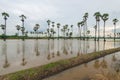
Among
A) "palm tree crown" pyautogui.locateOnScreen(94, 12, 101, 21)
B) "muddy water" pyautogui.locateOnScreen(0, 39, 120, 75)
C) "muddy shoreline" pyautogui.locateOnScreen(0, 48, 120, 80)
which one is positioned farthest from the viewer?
"palm tree crown" pyautogui.locateOnScreen(94, 12, 101, 21)

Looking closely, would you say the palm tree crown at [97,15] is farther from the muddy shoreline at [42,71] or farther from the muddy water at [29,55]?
the muddy shoreline at [42,71]

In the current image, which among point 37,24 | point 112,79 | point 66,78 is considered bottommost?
point 66,78

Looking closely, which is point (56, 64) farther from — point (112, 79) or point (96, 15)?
point (96, 15)

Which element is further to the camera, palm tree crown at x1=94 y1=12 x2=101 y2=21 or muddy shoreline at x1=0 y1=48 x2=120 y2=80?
palm tree crown at x1=94 y1=12 x2=101 y2=21

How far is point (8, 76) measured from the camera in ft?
52.0

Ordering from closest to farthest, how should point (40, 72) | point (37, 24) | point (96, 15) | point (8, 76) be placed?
point (8, 76)
point (40, 72)
point (96, 15)
point (37, 24)

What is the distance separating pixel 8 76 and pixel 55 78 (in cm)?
535

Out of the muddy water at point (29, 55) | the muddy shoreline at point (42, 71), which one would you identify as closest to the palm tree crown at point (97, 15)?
the muddy water at point (29, 55)

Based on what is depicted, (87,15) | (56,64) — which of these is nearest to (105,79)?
(56,64)

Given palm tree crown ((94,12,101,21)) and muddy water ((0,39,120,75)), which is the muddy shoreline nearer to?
muddy water ((0,39,120,75))

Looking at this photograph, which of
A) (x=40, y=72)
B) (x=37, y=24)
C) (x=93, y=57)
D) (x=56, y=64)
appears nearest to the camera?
(x=40, y=72)

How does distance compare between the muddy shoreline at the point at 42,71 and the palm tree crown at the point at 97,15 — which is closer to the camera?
the muddy shoreline at the point at 42,71

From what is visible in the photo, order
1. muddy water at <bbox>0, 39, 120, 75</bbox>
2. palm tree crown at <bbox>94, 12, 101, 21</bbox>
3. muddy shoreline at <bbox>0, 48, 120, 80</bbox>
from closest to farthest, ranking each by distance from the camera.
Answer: muddy shoreline at <bbox>0, 48, 120, 80</bbox> < muddy water at <bbox>0, 39, 120, 75</bbox> < palm tree crown at <bbox>94, 12, 101, 21</bbox>

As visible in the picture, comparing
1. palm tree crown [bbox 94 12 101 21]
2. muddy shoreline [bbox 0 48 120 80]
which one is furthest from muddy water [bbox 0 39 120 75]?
palm tree crown [bbox 94 12 101 21]
